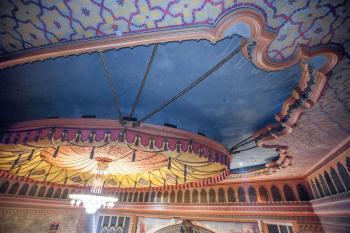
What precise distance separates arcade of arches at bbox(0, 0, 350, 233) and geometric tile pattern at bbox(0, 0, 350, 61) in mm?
10

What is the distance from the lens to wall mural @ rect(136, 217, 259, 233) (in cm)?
638

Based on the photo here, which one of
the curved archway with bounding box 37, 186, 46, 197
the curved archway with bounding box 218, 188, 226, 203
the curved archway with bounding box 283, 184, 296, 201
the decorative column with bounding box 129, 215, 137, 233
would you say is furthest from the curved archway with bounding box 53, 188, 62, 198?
the curved archway with bounding box 283, 184, 296, 201

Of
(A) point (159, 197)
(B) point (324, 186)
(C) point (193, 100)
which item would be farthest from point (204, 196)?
(C) point (193, 100)

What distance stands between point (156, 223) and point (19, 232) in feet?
19.5

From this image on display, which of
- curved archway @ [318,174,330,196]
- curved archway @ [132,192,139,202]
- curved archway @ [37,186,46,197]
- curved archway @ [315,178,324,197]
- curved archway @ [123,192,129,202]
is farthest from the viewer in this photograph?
curved archway @ [123,192,129,202]

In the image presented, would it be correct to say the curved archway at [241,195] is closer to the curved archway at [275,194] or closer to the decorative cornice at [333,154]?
the curved archway at [275,194]

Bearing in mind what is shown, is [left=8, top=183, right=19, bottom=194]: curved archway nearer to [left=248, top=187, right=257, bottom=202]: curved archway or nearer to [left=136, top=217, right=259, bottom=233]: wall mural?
[left=136, top=217, right=259, bottom=233]: wall mural

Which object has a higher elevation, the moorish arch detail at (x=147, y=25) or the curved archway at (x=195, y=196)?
the moorish arch detail at (x=147, y=25)

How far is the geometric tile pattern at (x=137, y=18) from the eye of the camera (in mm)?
1567

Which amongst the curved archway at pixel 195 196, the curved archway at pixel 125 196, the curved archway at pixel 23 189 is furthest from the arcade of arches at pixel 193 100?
the curved archway at pixel 23 189

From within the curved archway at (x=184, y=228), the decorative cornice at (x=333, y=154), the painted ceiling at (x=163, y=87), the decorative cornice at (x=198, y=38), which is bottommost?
the curved archway at (x=184, y=228)

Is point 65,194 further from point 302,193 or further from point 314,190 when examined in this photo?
point 314,190

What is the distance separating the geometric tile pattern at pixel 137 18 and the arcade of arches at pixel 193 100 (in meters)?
0.01

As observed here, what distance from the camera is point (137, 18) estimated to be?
1.67m
